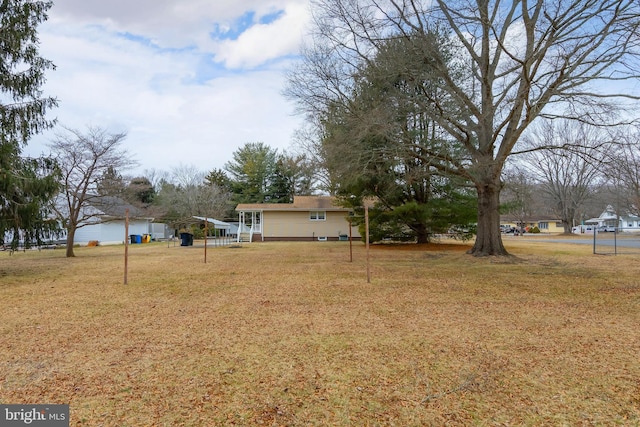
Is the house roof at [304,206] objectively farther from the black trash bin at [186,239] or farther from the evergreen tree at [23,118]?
the evergreen tree at [23,118]

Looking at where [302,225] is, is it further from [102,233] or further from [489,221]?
[489,221]

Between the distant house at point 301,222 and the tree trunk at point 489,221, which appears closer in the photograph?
the tree trunk at point 489,221

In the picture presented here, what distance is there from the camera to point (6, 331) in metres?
4.72

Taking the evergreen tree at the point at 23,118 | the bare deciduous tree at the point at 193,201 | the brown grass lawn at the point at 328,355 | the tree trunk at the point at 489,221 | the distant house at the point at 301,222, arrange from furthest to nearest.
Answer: the bare deciduous tree at the point at 193,201 → the distant house at the point at 301,222 → the tree trunk at the point at 489,221 → the evergreen tree at the point at 23,118 → the brown grass lawn at the point at 328,355

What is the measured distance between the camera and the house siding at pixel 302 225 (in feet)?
94.5

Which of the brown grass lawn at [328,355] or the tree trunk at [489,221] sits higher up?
the tree trunk at [489,221]

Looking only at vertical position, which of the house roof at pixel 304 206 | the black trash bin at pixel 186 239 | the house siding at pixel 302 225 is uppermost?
the house roof at pixel 304 206

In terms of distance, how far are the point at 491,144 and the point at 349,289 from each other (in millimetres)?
8333

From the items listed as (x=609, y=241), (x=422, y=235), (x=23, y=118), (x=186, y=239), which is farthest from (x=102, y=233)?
(x=609, y=241)

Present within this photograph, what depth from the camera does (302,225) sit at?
1137 inches

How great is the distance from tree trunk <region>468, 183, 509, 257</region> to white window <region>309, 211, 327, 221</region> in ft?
51.0

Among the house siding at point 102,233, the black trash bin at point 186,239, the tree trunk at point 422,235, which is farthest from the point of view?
the house siding at point 102,233

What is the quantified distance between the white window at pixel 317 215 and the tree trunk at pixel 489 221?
1554cm

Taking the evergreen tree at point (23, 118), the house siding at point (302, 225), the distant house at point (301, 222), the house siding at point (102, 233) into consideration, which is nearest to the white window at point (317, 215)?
the distant house at point (301, 222)
